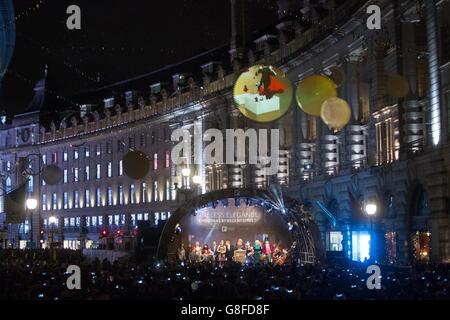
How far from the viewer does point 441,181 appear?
40.8 meters

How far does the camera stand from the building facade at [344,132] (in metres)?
42.9

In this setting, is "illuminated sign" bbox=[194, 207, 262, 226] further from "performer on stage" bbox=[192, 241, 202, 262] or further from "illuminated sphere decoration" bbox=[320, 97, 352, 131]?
"illuminated sphere decoration" bbox=[320, 97, 352, 131]

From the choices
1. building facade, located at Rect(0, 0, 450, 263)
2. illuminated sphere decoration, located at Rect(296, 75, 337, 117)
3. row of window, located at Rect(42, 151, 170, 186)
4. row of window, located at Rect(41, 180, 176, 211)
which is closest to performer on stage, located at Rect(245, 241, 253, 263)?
building facade, located at Rect(0, 0, 450, 263)

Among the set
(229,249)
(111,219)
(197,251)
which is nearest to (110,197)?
(111,219)

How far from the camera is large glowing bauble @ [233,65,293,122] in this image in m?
36.2

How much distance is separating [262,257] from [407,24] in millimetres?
15524

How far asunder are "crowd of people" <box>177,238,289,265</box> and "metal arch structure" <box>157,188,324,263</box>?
1337 mm

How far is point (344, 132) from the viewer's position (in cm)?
5584

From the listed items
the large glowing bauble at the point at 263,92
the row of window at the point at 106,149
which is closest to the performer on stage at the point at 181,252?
the large glowing bauble at the point at 263,92

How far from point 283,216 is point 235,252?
5.89m

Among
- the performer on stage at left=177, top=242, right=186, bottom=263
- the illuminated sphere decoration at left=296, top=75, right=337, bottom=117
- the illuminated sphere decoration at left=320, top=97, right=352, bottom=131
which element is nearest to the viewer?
the illuminated sphere decoration at left=296, top=75, right=337, bottom=117

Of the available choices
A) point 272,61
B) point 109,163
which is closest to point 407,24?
point 272,61

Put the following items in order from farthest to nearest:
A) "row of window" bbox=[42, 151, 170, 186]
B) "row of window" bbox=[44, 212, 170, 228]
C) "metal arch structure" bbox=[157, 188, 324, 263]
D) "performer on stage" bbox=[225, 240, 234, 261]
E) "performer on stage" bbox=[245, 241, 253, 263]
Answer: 1. "row of window" bbox=[42, 151, 170, 186]
2. "row of window" bbox=[44, 212, 170, 228]
3. "performer on stage" bbox=[225, 240, 234, 261]
4. "performer on stage" bbox=[245, 241, 253, 263]
5. "metal arch structure" bbox=[157, 188, 324, 263]
